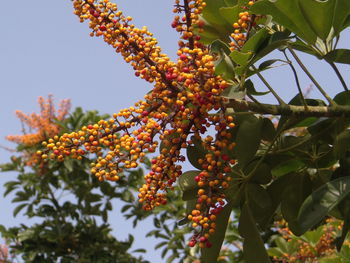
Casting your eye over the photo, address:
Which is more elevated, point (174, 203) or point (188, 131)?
point (174, 203)

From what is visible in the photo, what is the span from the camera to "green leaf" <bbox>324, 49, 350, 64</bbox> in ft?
5.92

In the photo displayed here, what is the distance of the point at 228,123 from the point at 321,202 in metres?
0.36

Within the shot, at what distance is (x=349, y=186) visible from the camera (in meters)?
1.67

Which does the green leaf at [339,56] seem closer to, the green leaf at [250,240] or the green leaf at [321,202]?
the green leaf at [321,202]

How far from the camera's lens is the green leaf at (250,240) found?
73.9 inches

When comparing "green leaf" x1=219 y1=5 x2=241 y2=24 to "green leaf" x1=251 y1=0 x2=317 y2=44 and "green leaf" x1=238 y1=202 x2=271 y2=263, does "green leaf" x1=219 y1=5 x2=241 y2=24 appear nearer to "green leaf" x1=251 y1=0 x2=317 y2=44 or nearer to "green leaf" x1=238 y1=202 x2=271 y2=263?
"green leaf" x1=251 y1=0 x2=317 y2=44

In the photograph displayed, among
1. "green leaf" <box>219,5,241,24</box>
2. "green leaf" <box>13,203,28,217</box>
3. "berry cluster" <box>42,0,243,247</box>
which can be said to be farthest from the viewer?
"green leaf" <box>13,203,28,217</box>

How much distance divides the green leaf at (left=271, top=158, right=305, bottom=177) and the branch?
0.28 m

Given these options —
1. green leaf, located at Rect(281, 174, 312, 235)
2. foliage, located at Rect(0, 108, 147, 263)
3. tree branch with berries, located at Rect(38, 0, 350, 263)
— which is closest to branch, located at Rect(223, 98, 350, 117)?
tree branch with berries, located at Rect(38, 0, 350, 263)

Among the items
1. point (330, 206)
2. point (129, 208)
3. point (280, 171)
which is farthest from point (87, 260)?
point (330, 206)

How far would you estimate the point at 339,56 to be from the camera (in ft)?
5.96

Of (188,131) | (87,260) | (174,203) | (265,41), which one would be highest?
(174,203)

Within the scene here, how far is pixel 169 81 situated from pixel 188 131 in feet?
0.51

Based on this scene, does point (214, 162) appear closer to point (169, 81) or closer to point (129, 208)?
point (169, 81)
